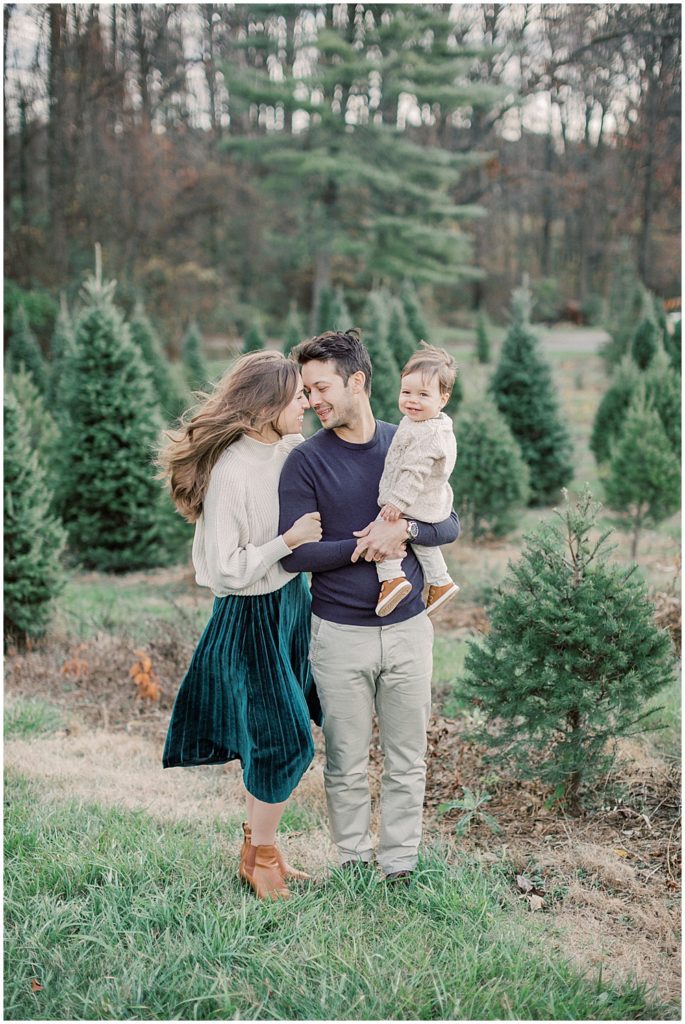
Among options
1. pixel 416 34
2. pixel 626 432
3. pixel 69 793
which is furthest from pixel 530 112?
pixel 69 793

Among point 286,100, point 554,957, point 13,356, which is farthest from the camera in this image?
point 286,100

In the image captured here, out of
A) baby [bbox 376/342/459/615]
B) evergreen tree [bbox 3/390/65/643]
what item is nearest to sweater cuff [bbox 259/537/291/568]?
baby [bbox 376/342/459/615]

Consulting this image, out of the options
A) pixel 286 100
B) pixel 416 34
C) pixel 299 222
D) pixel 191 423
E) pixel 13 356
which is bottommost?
pixel 191 423

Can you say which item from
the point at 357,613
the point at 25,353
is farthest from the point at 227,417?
the point at 25,353

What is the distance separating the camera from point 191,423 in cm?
310

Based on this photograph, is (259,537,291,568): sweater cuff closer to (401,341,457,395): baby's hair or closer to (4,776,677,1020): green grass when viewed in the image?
(401,341,457,395): baby's hair

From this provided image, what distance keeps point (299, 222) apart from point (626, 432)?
19.7 m

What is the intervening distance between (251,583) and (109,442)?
671 cm

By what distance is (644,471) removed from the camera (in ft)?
29.6

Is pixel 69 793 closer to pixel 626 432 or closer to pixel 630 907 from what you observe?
pixel 630 907

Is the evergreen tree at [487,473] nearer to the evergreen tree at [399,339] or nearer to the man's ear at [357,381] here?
the evergreen tree at [399,339]

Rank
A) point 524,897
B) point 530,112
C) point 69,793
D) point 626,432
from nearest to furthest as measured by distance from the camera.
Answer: point 524,897
point 69,793
point 626,432
point 530,112

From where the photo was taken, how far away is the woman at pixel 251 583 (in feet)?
10.0

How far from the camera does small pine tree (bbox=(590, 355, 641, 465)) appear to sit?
12.0 m
